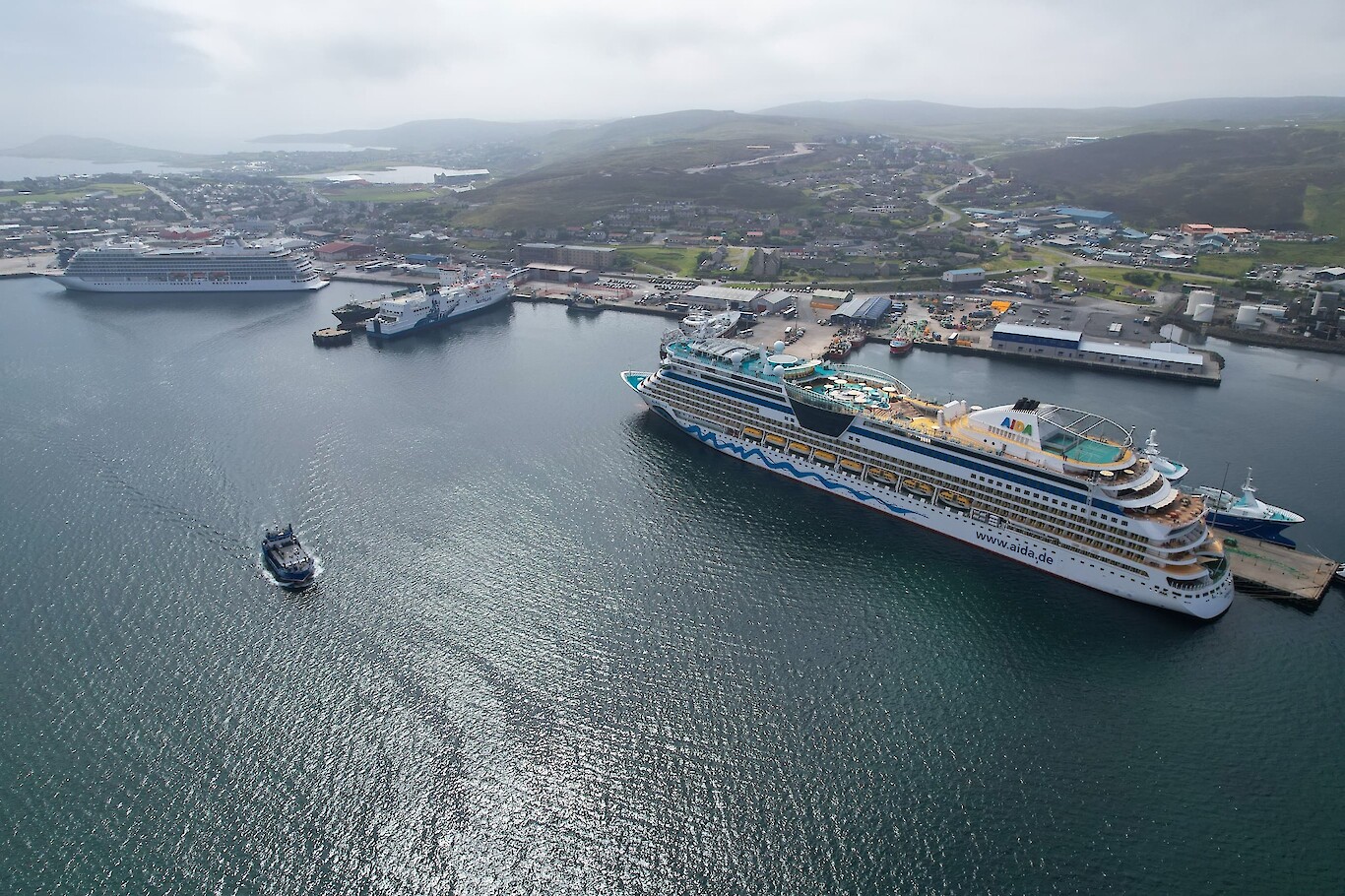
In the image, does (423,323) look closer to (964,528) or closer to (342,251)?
(342,251)

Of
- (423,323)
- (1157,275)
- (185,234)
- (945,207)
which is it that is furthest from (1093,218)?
(185,234)

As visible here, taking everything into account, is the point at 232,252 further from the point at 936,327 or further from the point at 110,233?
the point at 936,327

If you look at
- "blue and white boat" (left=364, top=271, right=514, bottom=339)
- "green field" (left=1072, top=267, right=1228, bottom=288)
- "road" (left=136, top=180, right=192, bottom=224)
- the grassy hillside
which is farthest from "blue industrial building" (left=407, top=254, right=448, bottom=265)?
"green field" (left=1072, top=267, right=1228, bottom=288)

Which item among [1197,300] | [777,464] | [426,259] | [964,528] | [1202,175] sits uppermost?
[1202,175]

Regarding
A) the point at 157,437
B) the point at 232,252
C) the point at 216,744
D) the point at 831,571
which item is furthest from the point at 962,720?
the point at 232,252

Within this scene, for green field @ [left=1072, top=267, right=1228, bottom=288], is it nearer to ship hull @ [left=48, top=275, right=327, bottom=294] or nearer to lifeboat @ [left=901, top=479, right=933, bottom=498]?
lifeboat @ [left=901, top=479, right=933, bottom=498]

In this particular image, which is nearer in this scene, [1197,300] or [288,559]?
[288,559]
